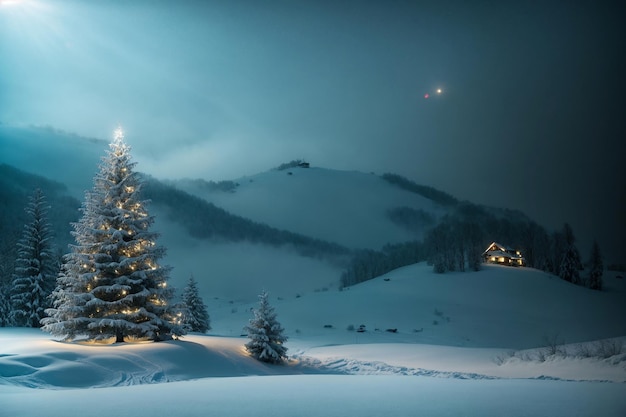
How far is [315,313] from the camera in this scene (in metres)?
61.2

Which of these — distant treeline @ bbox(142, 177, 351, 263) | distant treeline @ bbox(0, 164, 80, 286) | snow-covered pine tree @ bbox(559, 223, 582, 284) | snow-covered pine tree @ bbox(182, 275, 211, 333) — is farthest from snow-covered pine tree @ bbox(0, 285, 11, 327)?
distant treeline @ bbox(142, 177, 351, 263)

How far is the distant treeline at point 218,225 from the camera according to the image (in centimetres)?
17500

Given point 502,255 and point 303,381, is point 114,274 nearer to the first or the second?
point 303,381

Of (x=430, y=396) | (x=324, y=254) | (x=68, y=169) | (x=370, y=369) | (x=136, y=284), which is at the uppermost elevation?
(x=68, y=169)

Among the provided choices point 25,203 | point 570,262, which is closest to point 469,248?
point 570,262

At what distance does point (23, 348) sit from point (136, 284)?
5.60 metres

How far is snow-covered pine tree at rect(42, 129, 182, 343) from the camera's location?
18547 millimetres

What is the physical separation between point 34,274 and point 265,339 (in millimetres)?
23644

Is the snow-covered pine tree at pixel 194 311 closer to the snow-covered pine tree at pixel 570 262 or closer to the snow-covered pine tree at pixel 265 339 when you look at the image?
the snow-covered pine tree at pixel 265 339

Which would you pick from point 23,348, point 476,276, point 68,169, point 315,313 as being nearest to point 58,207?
point 68,169

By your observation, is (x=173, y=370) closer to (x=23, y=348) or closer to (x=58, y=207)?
(x=23, y=348)

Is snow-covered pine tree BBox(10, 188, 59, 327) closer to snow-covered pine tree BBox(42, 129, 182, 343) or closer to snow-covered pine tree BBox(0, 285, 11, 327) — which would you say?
snow-covered pine tree BBox(0, 285, 11, 327)

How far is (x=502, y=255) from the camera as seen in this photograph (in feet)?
302

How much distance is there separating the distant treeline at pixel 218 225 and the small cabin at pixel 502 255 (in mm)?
98729
